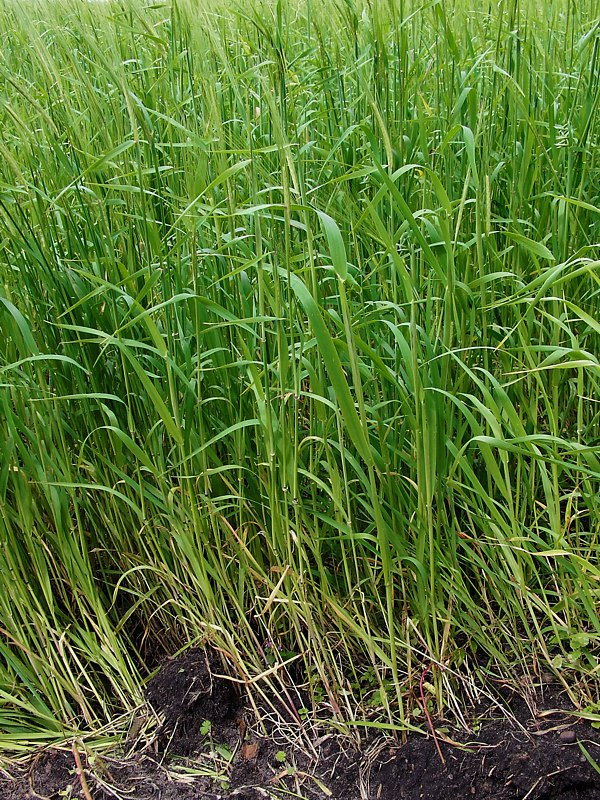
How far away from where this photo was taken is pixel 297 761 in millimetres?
1411

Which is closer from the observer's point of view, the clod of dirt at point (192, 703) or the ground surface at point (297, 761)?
the ground surface at point (297, 761)

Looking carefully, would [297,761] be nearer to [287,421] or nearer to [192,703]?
[192,703]

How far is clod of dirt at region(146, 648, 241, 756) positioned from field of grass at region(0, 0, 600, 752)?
0.05 meters

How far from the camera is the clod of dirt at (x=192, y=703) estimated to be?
146cm

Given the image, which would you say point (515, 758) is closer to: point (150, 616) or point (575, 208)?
point (150, 616)

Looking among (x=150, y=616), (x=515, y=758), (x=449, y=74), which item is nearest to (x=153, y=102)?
(x=449, y=74)

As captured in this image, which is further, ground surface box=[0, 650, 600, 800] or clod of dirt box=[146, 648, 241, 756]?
clod of dirt box=[146, 648, 241, 756]

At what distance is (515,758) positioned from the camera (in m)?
1.31

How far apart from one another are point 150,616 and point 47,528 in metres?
0.30

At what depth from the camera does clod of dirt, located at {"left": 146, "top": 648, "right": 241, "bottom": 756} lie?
146 cm

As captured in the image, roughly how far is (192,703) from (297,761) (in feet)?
0.74

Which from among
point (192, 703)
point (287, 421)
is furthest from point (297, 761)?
point (287, 421)

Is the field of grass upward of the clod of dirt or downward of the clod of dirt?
upward

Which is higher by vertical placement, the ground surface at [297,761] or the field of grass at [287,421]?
the field of grass at [287,421]
